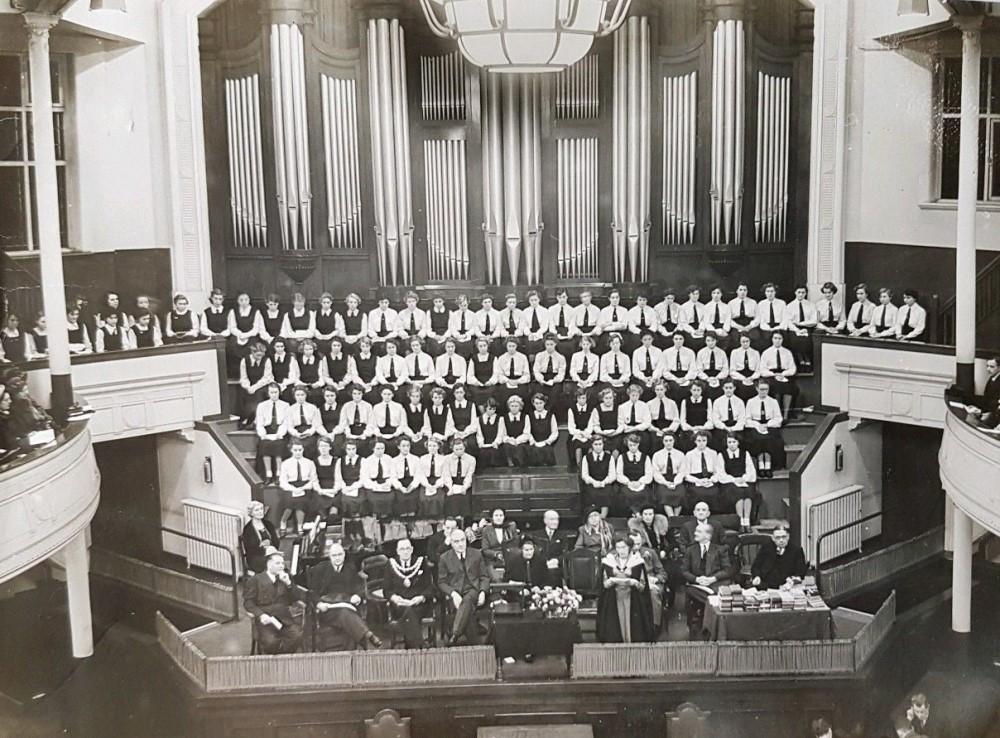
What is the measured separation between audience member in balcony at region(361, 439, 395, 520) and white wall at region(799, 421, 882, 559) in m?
2.12

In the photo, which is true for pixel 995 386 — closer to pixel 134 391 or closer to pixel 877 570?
pixel 877 570

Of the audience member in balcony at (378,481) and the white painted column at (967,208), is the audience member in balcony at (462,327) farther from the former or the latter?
the white painted column at (967,208)

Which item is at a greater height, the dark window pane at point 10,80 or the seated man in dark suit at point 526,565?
the dark window pane at point 10,80

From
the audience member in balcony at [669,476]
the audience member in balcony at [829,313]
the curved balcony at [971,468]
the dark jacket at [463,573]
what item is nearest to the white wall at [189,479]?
the dark jacket at [463,573]

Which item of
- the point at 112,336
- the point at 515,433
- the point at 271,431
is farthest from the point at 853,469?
the point at 112,336

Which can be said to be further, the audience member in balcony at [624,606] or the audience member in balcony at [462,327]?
the audience member in balcony at [462,327]

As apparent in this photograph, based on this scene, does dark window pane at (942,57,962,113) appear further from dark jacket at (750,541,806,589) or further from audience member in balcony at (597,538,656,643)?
audience member in balcony at (597,538,656,643)

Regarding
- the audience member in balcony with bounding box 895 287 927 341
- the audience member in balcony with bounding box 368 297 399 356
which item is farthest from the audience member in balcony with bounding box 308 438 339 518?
the audience member in balcony with bounding box 895 287 927 341

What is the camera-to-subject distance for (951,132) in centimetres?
517

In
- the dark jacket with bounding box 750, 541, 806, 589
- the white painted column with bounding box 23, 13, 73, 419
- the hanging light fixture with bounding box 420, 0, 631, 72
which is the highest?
the hanging light fixture with bounding box 420, 0, 631, 72

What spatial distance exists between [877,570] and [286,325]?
321 centimetres

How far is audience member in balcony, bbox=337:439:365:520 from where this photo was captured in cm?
573

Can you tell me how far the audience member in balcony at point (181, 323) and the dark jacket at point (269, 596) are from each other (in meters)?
1.24

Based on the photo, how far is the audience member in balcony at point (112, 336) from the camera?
5.21m
